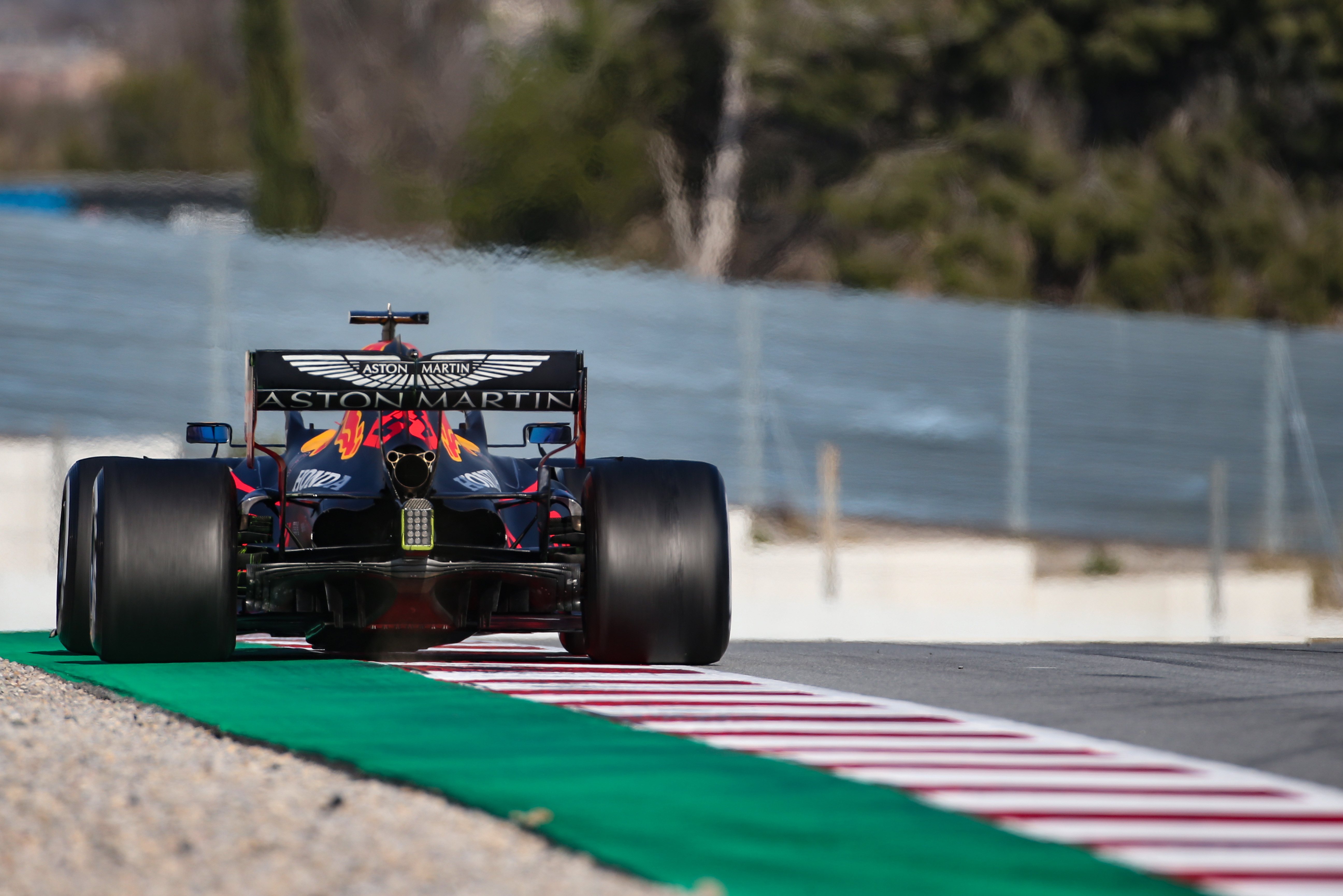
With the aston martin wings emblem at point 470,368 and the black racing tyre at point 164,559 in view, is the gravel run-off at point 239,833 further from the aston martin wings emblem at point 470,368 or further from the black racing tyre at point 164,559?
the aston martin wings emblem at point 470,368

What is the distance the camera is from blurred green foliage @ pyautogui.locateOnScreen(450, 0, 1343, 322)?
3688 centimetres

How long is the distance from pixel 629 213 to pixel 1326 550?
14628mm

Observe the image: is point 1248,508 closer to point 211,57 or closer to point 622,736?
point 622,736

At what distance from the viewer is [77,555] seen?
12.4 m

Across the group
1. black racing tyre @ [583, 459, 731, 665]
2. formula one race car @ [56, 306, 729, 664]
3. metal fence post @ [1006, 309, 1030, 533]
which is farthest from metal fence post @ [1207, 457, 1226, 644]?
formula one race car @ [56, 306, 729, 664]

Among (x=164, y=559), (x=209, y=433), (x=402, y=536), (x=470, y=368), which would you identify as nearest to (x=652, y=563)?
(x=402, y=536)

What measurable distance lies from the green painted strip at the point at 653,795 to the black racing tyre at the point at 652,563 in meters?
1.24

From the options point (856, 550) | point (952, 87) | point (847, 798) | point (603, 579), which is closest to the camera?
point (847, 798)

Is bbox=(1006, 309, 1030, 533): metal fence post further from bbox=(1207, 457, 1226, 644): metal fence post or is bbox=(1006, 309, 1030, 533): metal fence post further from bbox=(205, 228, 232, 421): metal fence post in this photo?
bbox=(205, 228, 232, 421): metal fence post

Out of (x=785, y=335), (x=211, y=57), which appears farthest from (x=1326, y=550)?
(x=211, y=57)

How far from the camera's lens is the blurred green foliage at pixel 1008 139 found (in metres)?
36.9

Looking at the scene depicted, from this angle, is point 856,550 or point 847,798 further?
point 856,550

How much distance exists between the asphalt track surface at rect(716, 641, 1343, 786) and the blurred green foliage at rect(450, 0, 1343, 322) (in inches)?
849

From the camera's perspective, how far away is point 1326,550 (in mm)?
25359
